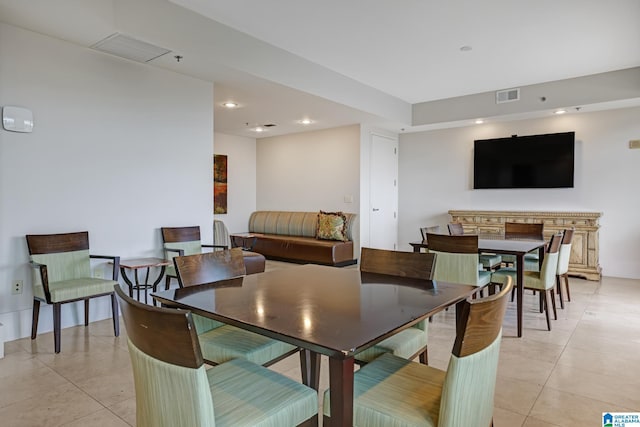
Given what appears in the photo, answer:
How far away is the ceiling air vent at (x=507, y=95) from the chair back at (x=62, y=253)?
561 centimetres

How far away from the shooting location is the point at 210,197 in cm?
466

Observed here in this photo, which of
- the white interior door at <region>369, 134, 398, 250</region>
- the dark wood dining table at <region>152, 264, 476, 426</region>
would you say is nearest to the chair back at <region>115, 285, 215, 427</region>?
the dark wood dining table at <region>152, 264, 476, 426</region>

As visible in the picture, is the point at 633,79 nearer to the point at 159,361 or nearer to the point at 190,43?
the point at 190,43

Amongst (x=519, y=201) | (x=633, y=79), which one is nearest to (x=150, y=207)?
(x=519, y=201)

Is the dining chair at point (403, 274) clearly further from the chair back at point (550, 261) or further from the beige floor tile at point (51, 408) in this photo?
the chair back at point (550, 261)

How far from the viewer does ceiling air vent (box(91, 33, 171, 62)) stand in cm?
333

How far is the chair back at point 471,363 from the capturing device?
1.15 metres

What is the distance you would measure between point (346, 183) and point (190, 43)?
394 centimetres

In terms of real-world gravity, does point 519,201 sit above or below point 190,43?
below

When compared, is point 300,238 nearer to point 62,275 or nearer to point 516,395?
point 62,275

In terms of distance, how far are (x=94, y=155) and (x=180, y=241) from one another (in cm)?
116

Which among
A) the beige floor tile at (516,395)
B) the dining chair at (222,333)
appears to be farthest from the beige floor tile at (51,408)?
the beige floor tile at (516,395)

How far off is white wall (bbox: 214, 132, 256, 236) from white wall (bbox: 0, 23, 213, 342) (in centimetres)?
317

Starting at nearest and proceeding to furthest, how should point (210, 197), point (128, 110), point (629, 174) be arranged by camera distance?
point (128, 110)
point (210, 197)
point (629, 174)
